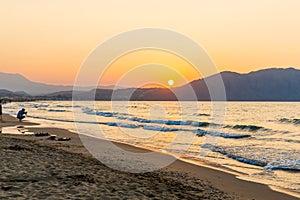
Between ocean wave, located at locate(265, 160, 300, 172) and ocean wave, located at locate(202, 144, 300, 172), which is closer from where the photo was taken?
ocean wave, located at locate(265, 160, 300, 172)

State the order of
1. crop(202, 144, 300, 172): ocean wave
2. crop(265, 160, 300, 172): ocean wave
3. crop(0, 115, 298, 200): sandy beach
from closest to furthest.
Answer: crop(0, 115, 298, 200): sandy beach → crop(265, 160, 300, 172): ocean wave → crop(202, 144, 300, 172): ocean wave

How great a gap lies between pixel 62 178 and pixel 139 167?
17.7ft

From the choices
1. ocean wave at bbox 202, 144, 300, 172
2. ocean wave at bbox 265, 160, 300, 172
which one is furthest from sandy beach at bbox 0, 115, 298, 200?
ocean wave at bbox 202, 144, 300, 172

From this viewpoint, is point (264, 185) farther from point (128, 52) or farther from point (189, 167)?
point (128, 52)

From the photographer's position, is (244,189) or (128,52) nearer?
(244,189)

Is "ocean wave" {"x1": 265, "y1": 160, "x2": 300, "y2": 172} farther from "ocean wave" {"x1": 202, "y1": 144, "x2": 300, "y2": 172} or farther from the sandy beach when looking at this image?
the sandy beach

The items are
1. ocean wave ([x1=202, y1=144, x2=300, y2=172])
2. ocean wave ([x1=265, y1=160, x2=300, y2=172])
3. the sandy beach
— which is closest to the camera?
the sandy beach

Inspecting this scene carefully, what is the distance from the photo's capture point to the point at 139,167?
1523cm

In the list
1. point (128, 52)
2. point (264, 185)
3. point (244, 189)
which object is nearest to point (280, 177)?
point (264, 185)

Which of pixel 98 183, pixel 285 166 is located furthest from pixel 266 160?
pixel 98 183

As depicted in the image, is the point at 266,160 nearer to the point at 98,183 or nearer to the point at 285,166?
the point at 285,166

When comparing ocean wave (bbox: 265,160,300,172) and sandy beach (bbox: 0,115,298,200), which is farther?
ocean wave (bbox: 265,160,300,172)

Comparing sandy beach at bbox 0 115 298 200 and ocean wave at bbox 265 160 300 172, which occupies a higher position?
sandy beach at bbox 0 115 298 200

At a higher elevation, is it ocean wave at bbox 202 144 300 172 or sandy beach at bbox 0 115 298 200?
sandy beach at bbox 0 115 298 200
